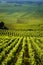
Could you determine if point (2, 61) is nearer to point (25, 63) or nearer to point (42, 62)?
point (25, 63)

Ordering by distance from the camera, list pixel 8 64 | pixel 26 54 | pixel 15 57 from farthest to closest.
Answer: pixel 26 54 → pixel 15 57 → pixel 8 64

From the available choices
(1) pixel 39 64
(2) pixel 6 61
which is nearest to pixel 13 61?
(2) pixel 6 61

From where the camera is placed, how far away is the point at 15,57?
104ft

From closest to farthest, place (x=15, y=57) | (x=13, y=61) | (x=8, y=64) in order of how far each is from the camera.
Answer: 1. (x=8, y=64)
2. (x=13, y=61)
3. (x=15, y=57)

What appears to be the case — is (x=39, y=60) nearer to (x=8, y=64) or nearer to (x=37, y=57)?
(x=37, y=57)

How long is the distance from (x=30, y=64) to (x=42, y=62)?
8.08 ft

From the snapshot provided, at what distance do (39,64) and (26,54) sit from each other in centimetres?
644

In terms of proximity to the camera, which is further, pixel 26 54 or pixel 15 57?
pixel 26 54

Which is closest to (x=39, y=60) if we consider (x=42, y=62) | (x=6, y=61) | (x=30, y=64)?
(x=42, y=62)

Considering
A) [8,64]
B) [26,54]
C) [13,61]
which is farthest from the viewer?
[26,54]

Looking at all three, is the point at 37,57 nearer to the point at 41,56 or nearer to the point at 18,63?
the point at 41,56

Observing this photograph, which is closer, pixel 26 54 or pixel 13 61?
pixel 13 61

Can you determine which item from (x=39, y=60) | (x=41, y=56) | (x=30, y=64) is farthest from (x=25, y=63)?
(x=41, y=56)

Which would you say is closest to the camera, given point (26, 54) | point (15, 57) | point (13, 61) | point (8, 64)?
point (8, 64)
